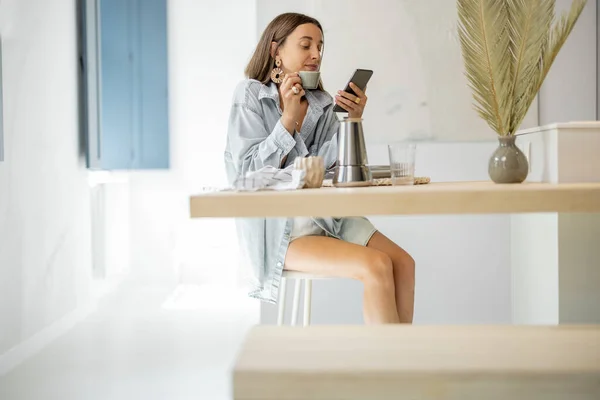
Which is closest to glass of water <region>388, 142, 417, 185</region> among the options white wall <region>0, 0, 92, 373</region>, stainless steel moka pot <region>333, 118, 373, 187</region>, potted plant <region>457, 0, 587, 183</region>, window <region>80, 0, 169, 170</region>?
stainless steel moka pot <region>333, 118, 373, 187</region>

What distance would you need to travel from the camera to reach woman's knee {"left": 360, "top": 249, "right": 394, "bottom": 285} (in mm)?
1867

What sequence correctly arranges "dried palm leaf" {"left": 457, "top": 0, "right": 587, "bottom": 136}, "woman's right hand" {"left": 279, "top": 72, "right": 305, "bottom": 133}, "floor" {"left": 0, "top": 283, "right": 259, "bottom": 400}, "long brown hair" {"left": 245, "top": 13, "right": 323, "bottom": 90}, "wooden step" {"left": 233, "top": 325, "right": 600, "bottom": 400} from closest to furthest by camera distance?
"wooden step" {"left": 233, "top": 325, "right": 600, "bottom": 400} → "dried palm leaf" {"left": 457, "top": 0, "right": 587, "bottom": 136} → "woman's right hand" {"left": 279, "top": 72, "right": 305, "bottom": 133} → "long brown hair" {"left": 245, "top": 13, "right": 323, "bottom": 90} → "floor" {"left": 0, "top": 283, "right": 259, "bottom": 400}

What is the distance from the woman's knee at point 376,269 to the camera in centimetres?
187

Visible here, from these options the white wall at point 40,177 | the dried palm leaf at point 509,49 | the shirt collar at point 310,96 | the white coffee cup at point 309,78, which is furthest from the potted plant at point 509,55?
the white wall at point 40,177

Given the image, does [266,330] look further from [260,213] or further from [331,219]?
[331,219]

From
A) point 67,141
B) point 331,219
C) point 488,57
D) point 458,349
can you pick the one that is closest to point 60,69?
point 67,141

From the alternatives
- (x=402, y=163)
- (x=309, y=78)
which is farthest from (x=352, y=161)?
(x=309, y=78)

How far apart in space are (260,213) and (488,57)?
2.41 feet

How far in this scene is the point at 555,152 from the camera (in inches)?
62.3

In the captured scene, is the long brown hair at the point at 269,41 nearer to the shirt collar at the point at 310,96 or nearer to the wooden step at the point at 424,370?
the shirt collar at the point at 310,96

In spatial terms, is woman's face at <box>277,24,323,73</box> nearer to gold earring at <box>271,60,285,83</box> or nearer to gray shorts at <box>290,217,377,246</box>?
gold earring at <box>271,60,285,83</box>

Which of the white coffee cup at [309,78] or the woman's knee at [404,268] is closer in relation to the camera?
the white coffee cup at [309,78]

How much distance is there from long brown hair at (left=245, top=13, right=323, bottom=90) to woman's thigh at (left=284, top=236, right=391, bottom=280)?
66cm

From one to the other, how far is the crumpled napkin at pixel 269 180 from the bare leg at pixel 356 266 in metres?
0.41
